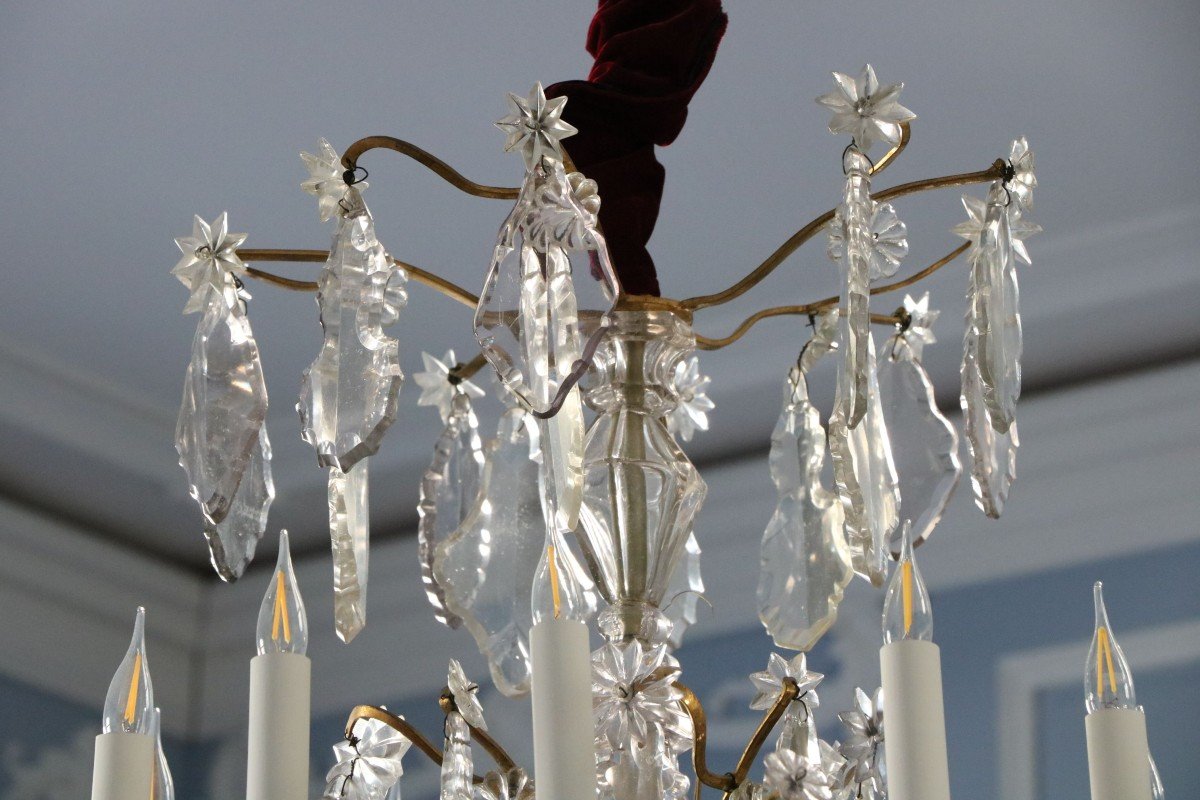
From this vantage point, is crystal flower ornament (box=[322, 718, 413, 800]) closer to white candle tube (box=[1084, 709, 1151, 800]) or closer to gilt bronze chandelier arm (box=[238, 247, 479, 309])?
gilt bronze chandelier arm (box=[238, 247, 479, 309])

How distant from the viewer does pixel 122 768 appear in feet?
2.71

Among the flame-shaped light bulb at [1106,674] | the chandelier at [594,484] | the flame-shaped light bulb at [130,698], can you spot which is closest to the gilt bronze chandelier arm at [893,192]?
the chandelier at [594,484]

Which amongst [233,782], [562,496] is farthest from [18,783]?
[562,496]

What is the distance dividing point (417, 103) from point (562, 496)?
1.27m

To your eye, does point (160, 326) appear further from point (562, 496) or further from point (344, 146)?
point (562, 496)

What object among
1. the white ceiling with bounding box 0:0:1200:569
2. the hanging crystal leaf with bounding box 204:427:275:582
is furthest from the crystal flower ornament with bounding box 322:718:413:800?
the white ceiling with bounding box 0:0:1200:569

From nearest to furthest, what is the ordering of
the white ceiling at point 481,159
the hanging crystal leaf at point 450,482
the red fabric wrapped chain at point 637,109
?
1. the red fabric wrapped chain at point 637,109
2. the hanging crystal leaf at point 450,482
3. the white ceiling at point 481,159

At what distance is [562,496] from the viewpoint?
0.77m

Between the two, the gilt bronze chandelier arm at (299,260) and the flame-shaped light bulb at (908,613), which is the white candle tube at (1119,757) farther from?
the gilt bronze chandelier arm at (299,260)

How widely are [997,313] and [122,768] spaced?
52cm

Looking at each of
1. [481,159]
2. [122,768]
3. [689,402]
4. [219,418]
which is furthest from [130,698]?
[481,159]

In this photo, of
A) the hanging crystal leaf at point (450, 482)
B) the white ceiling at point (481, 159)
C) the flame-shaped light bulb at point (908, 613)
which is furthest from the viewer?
the white ceiling at point (481, 159)

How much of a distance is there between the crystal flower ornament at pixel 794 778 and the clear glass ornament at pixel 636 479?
101mm

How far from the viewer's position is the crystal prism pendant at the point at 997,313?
92cm
